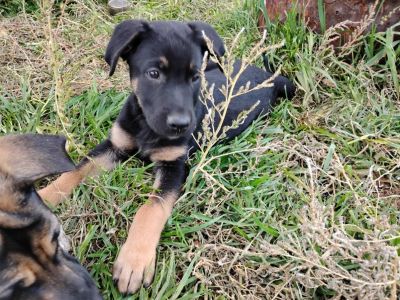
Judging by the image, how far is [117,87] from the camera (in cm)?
497

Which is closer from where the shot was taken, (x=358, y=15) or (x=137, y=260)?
(x=137, y=260)

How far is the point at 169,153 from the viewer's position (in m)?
3.90

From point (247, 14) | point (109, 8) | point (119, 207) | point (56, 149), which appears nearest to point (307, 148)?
point (119, 207)

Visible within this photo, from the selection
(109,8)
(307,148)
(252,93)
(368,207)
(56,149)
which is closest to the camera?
(56,149)

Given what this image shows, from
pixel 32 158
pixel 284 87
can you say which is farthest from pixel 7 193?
pixel 284 87

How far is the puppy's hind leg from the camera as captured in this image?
3.71 m

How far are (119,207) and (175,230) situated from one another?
1.44ft

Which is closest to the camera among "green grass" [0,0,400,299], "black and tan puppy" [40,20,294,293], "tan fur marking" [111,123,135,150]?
"green grass" [0,0,400,299]

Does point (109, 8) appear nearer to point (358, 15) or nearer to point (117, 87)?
point (117, 87)

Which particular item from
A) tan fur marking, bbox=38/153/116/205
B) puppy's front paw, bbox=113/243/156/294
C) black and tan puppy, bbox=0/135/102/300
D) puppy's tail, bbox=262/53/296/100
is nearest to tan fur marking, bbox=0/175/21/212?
black and tan puppy, bbox=0/135/102/300

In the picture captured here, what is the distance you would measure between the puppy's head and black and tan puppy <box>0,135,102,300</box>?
1.21 meters

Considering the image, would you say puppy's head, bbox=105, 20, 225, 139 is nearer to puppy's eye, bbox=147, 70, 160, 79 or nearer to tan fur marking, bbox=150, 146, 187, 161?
puppy's eye, bbox=147, 70, 160, 79

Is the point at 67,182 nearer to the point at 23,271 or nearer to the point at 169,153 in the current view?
the point at 169,153

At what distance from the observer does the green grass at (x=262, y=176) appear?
3.14m
